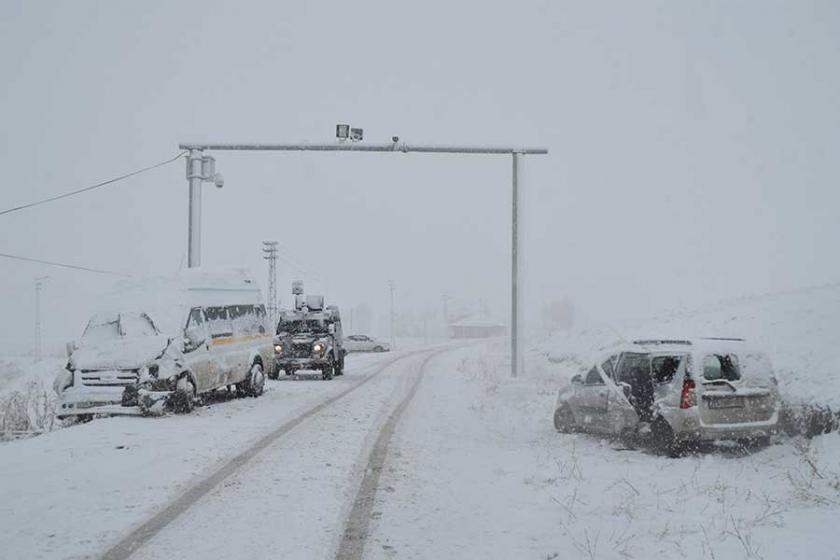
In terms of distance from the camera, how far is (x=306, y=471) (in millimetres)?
7293

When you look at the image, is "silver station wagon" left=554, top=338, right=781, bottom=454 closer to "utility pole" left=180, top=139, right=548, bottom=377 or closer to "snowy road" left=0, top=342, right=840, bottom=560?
"snowy road" left=0, top=342, right=840, bottom=560

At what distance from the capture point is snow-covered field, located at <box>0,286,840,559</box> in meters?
4.76

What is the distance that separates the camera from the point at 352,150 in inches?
734

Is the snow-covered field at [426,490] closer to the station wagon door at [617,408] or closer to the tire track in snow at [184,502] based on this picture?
the tire track in snow at [184,502]

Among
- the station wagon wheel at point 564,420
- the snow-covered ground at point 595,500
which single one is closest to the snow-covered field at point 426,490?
the snow-covered ground at point 595,500

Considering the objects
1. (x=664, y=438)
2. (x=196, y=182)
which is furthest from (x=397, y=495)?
(x=196, y=182)

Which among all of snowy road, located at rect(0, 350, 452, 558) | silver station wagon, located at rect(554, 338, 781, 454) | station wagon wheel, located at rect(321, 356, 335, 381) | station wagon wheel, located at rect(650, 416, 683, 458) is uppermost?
silver station wagon, located at rect(554, 338, 781, 454)

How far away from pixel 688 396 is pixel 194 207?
17446 mm

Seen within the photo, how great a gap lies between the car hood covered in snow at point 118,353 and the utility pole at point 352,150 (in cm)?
872

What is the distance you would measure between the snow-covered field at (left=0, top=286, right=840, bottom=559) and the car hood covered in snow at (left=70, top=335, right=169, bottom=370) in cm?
102

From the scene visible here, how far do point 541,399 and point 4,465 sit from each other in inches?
422

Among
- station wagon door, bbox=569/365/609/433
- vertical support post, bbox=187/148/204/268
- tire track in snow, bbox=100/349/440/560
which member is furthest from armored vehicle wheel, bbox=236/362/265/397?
station wagon door, bbox=569/365/609/433

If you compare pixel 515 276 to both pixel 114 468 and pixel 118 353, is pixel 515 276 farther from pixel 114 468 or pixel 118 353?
pixel 114 468

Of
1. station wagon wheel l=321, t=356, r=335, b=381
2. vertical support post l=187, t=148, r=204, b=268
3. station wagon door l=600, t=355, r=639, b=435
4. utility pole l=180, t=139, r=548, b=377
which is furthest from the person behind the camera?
station wagon wheel l=321, t=356, r=335, b=381
